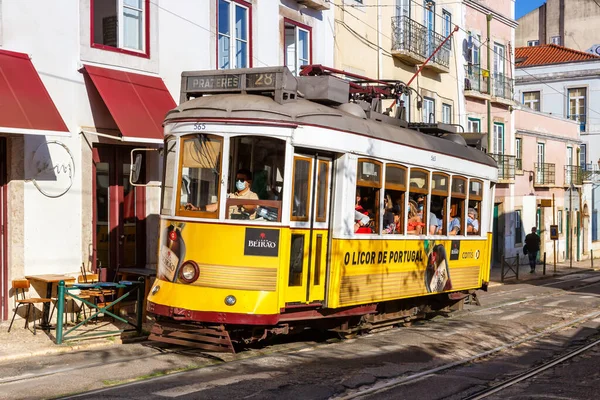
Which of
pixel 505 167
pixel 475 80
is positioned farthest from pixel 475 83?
pixel 505 167

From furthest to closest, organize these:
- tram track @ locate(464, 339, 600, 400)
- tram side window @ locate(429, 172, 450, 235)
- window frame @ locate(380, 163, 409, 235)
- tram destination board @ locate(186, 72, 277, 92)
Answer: tram side window @ locate(429, 172, 450, 235) → window frame @ locate(380, 163, 409, 235) → tram destination board @ locate(186, 72, 277, 92) → tram track @ locate(464, 339, 600, 400)

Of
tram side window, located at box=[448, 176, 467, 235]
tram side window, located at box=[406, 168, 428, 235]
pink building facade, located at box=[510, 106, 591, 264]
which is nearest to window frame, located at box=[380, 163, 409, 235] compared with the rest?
tram side window, located at box=[406, 168, 428, 235]

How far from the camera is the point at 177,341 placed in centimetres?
1070

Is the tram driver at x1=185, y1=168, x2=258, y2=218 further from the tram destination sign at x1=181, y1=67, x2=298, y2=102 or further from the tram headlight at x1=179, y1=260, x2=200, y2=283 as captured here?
the tram destination sign at x1=181, y1=67, x2=298, y2=102

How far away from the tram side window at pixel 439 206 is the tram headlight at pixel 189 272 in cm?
466

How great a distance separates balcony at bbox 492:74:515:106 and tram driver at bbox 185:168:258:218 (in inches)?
896

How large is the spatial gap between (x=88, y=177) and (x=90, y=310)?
89.2 inches

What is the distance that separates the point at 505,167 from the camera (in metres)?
32.6

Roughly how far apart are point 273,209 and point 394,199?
8.61 feet

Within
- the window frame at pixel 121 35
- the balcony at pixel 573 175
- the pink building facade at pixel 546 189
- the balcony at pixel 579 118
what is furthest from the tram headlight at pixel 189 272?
the balcony at pixel 579 118

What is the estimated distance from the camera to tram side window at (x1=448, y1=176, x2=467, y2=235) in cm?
1449

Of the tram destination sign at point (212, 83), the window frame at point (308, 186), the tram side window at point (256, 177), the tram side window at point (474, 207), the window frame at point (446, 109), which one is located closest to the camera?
the tram side window at point (256, 177)

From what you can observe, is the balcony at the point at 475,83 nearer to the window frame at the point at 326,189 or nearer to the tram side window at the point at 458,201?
the tram side window at the point at 458,201

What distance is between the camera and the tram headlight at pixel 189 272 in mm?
10500
